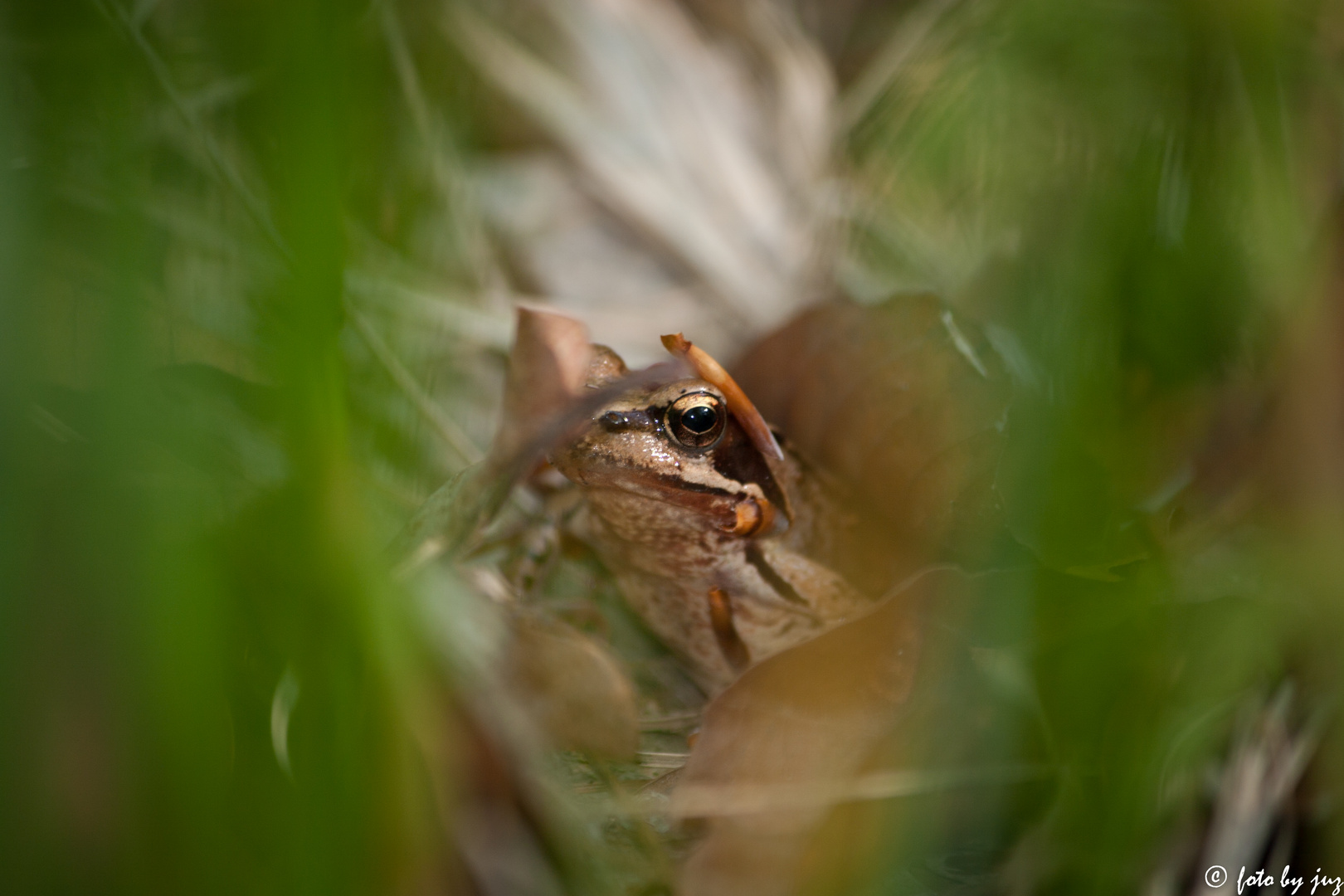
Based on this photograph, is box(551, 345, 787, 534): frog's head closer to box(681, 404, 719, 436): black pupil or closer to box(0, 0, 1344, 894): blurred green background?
box(681, 404, 719, 436): black pupil

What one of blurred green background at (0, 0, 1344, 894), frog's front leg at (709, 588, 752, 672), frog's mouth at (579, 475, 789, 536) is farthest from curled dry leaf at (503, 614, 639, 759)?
frog's front leg at (709, 588, 752, 672)

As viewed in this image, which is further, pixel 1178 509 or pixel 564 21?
pixel 564 21

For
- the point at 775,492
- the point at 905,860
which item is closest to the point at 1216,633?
the point at 905,860

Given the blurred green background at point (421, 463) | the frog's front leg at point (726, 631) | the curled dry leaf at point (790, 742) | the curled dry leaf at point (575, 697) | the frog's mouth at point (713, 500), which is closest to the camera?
the blurred green background at point (421, 463)

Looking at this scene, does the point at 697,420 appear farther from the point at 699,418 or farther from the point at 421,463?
the point at 421,463

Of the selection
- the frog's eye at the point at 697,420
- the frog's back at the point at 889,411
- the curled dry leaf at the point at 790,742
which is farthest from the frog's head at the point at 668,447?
the curled dry leaf at the point at 790,742

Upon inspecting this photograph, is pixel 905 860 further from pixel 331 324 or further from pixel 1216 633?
pixel 331 324

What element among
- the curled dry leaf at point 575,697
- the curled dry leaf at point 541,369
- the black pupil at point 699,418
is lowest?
the curled dry leaf at point 575,697

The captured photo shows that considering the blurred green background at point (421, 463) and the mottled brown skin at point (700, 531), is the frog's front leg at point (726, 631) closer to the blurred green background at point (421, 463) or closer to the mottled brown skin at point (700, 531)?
the mottled brown skin at point (700, 531)
